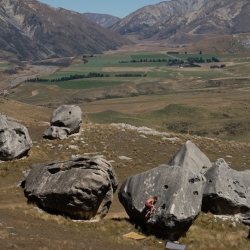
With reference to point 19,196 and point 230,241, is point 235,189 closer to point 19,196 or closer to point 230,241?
point 230,241

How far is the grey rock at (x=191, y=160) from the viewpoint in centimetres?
3906

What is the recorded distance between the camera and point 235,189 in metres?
32.6

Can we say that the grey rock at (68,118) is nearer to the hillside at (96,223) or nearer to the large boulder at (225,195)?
the hillside at (96,223)

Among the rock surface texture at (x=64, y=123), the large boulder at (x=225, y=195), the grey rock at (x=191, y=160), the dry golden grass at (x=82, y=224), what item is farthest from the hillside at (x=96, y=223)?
the grey rock at (x=191, y=160)

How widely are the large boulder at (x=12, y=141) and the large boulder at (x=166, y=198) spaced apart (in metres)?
20.6

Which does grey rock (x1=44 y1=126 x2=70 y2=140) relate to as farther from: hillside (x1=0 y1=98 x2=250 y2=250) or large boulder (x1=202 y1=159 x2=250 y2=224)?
large boulder (x1=202 y1=159 x2=250 y2=224)

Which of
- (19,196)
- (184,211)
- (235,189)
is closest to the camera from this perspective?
(184,211)

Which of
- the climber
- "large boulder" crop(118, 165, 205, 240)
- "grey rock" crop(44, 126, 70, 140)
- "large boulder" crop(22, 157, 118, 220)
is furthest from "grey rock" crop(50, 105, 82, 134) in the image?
the climber

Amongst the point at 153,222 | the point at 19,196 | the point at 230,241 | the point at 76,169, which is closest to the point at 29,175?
the point at 19,196

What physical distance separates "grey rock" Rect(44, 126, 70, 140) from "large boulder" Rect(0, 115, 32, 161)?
28.4 ft

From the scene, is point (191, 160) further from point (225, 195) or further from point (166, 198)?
point (166, 198)

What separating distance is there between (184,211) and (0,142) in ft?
85.4

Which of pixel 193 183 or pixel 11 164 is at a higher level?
pixel 193 183

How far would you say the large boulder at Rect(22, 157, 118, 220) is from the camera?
91.6ft
